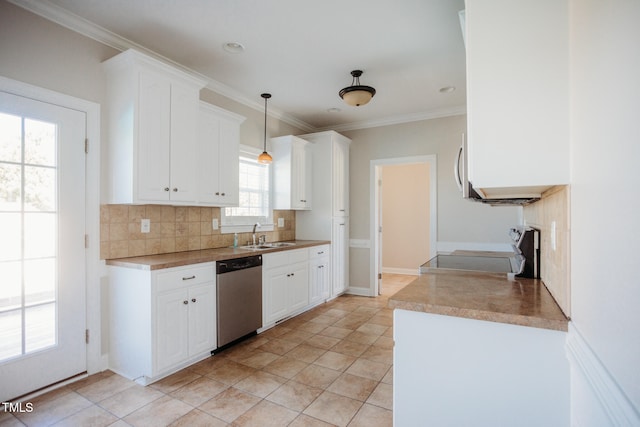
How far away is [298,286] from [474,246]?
240 centimetres

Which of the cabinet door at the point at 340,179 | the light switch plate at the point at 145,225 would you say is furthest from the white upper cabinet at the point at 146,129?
the cabinet door at the point at 340,179

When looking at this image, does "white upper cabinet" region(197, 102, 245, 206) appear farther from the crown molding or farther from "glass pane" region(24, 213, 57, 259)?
the crown molding

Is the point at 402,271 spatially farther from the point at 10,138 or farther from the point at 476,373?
the point at 10,138

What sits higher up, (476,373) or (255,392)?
(476,373)

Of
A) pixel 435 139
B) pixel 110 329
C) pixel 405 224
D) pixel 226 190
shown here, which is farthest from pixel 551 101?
pixel 405 224

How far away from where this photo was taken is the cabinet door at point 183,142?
8.95 ft

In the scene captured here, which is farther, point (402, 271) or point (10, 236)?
point (402, 271)

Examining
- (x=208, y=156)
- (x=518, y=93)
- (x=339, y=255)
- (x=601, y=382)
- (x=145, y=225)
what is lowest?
(x=339, y=255)

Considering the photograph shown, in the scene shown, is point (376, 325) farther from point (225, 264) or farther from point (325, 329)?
point (225, 264)

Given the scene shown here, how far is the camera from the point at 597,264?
84 centimetres

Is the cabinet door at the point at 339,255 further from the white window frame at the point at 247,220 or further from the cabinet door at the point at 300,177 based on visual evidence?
the white window frame at the point at 247,220

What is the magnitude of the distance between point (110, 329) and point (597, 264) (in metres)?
3.07

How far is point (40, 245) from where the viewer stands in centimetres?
225

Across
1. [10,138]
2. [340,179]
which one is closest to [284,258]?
[340,179]
